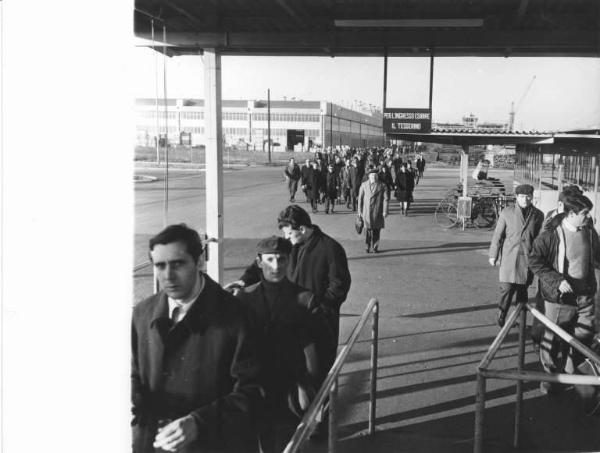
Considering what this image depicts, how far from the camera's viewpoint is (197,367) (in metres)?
2.08

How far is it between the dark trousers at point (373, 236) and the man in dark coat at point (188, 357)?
7.51 m

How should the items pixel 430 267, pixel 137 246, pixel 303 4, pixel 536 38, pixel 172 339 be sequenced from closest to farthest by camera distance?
pixel 172 339
pixel 303 4
pixel 536 38
pixel 430 267
pixel 137 246

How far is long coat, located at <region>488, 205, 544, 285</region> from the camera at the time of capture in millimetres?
5406

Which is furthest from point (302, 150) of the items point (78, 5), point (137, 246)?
point (78, 5)

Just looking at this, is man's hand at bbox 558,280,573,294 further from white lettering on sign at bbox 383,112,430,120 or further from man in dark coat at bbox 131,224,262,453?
man in dark coat at bbox 131,224,262,453

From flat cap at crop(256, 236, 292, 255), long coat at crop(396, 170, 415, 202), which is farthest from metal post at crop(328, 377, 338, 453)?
long coat at crop(396, 170, 415, 202)

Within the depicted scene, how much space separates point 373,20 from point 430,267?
14.7 feet

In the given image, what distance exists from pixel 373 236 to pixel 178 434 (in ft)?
25.9

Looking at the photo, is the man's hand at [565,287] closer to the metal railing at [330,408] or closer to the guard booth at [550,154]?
the metal railing at [330,408]

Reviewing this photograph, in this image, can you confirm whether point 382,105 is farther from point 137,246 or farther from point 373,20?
point 137,246

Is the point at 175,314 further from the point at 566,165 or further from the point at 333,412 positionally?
the point at 566,165

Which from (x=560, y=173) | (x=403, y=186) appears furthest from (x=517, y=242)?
(x=403, y=186)

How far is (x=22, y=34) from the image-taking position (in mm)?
2100

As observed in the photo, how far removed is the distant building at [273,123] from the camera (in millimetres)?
2764
